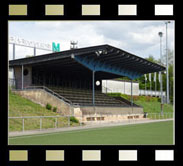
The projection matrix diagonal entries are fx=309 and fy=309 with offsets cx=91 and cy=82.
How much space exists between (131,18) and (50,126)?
14.6 meters

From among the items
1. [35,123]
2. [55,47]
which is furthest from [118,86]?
[35,123]

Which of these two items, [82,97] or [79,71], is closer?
[82,97]

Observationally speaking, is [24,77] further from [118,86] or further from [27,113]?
[118,86]

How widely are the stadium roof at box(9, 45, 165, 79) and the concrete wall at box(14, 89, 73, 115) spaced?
3048mm

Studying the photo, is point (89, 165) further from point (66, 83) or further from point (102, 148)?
point (66, 83)

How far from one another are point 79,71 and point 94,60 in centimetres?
540

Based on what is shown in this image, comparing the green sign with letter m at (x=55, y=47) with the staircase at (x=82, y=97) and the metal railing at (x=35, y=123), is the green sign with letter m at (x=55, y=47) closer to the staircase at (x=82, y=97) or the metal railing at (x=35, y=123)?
the staircase at (x=82, y=97)

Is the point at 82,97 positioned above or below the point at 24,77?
below

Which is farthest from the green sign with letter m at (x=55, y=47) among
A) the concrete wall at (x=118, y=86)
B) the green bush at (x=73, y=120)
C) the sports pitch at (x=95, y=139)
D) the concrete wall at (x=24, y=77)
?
the sports pitch at (x=95, y=139)

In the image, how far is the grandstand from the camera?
2638 cm

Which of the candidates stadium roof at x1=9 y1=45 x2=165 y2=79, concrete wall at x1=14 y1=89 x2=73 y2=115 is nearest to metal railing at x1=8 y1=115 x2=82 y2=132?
concrete wall at x1=14 y1=89 x2=73 y2=115

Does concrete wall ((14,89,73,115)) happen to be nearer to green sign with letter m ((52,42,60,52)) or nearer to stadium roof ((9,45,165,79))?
stadium roof ((9,45,165,79))

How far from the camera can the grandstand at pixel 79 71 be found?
2638cm

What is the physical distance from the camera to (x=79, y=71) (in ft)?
113
